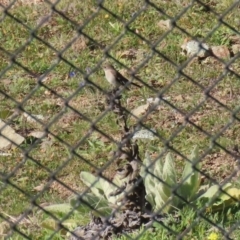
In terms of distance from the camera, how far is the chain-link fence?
3.51 m

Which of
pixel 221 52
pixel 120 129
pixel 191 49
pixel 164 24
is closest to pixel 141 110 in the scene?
pixel 120 129

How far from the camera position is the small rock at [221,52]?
18.2ft

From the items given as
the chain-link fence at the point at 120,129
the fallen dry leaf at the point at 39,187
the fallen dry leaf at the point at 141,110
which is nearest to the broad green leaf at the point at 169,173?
the chain-link fence at the point at 120,129

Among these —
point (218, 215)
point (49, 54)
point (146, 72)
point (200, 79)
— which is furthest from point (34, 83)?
point (218, 215)

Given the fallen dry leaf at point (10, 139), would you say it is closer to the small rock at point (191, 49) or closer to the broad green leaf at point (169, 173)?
the broad green leaf at point (169, 173)

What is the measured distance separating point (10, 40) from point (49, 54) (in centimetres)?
35

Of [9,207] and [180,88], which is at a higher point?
[180,88]

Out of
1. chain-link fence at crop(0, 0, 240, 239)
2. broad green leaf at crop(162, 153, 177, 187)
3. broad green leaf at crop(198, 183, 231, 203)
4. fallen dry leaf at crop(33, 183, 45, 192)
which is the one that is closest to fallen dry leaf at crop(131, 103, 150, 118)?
chain-link fence at crop(0, 0, 240, 239)

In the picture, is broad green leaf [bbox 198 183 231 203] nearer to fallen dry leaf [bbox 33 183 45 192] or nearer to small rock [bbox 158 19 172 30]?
fallen dry leaf [bbox 33 183 45 192]

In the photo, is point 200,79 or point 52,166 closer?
point 52,166

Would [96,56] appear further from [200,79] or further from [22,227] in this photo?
[22,227]

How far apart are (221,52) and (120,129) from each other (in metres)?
1.06

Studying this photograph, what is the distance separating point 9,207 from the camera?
4.43 m

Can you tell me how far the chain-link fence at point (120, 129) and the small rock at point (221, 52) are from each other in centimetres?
1
